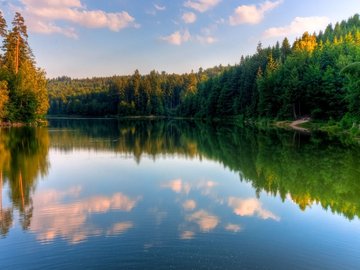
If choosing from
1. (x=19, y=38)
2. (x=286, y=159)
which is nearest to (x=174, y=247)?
(x=286, y=159)

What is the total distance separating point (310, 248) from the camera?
33.8ft

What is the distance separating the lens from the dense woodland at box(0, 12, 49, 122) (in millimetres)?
66625

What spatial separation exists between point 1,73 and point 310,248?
71.1 metres

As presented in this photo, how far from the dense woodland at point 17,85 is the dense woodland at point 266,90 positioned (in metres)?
47.4

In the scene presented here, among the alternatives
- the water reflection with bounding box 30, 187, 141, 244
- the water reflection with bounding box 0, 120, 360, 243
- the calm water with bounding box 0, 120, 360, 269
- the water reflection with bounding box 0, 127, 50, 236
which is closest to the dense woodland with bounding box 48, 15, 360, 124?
the water reflection with bounding box 0, 120, 360, 243

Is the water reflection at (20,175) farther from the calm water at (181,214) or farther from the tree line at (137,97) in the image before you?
the tree line at (137,97)

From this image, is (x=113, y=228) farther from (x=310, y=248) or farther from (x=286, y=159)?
(x=286, y=159)

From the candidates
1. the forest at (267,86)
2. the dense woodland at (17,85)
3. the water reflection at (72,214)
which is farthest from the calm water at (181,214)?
the dense woodland at (17,85)

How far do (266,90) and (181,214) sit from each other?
231ft

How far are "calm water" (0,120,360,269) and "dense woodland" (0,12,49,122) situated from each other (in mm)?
44593

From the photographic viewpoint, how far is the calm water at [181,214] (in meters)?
9.55

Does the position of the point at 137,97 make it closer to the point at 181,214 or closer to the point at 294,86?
the point at 294,86

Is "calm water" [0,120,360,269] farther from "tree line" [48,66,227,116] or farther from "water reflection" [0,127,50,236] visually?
"tree line" [48,66,227,116]

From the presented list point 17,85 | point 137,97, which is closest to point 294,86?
point 17,85
